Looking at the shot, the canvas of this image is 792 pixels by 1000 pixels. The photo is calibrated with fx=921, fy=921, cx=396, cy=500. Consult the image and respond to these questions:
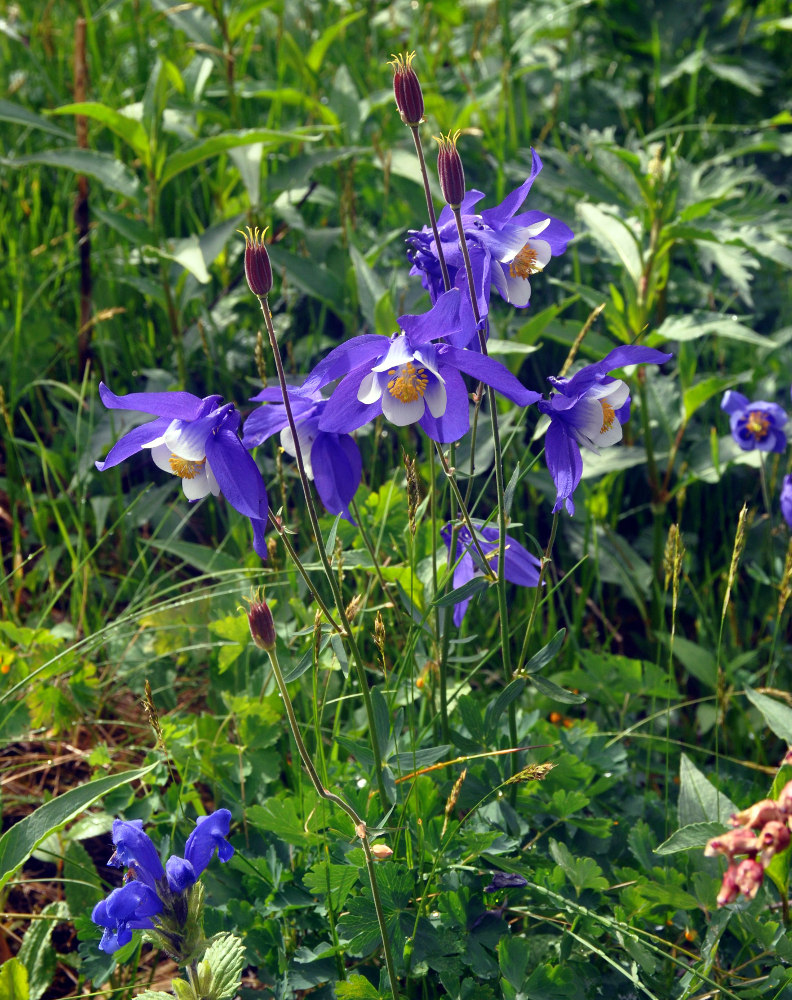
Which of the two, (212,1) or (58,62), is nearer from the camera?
(212,1)

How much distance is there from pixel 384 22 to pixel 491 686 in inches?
122

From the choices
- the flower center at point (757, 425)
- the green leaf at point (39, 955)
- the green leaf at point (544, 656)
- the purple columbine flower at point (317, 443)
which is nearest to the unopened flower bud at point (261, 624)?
the purple columbine flower at point (317, 443)

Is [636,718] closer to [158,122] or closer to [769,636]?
[769,636]

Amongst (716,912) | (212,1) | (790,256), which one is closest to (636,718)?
(716,912)

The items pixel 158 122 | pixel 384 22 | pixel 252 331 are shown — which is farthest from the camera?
pixel 384 22

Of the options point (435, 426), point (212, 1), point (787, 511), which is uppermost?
point (212, 1)

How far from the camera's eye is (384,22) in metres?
3.94

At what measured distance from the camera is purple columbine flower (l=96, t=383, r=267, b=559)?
1.11 meters

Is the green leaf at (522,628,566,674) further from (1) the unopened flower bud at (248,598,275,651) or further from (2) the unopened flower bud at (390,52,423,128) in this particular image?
(2) the unopened flower bud at (390,52,423,128)

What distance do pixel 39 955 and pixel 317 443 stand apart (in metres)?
1.00

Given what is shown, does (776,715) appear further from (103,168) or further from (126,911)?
(103,168)

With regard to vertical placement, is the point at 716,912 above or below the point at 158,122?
below

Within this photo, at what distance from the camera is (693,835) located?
1318 millimetres

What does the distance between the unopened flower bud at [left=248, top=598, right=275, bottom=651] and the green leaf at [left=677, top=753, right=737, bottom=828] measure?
75 cm
